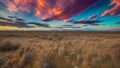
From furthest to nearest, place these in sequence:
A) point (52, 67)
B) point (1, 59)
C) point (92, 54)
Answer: point (92, 54)
point (1, 59)
point (52, 67)

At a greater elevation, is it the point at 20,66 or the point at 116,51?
the point at 116,51

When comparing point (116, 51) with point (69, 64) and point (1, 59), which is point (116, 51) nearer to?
point (69, 64)

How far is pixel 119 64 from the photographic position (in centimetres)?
547

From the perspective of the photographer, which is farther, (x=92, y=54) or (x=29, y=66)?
(x=92, y=54)

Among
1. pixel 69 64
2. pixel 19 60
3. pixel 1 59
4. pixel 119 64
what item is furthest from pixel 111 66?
pixel 1 59

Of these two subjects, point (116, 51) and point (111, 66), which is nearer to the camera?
point (111, 66)

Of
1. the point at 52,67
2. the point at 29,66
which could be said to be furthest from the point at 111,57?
the point at 29,66

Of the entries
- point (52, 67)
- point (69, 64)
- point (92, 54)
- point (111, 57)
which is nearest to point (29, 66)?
point (52, 67)

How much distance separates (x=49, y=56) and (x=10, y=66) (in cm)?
125

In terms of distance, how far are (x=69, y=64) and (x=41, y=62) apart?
814mm

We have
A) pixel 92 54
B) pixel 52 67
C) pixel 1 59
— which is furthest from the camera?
pixel 92 54

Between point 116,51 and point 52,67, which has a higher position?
point 116,51

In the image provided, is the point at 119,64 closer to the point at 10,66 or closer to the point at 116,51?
the point at 116,51

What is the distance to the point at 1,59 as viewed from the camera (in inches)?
227
